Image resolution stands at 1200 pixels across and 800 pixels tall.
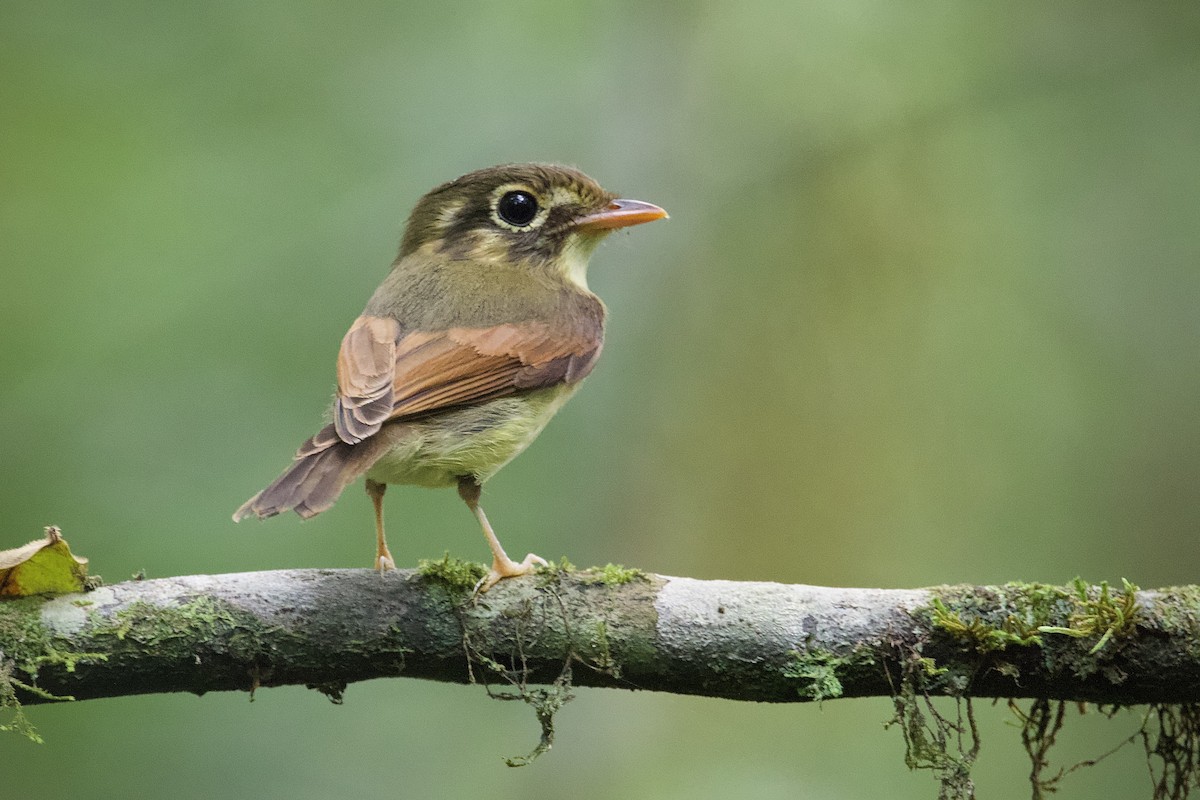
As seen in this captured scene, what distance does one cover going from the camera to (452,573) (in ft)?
10.8

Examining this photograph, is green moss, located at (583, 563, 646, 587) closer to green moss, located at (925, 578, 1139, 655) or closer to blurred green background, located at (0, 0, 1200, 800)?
green moss, located at (925, 578, 1139, 655)

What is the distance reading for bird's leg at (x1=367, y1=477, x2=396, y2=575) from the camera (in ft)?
13.5

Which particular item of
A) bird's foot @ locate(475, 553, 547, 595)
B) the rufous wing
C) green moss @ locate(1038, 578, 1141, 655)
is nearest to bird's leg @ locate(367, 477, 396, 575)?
the rufous wing

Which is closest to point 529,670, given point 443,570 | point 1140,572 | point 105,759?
point 443,570

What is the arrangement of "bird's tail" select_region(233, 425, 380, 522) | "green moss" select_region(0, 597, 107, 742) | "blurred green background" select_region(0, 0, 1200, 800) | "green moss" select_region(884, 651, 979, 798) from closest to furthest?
"green moss" select_region(0, 597, 107, 742) → "green moss" select_region(884, 651, 979, 798) → "bird's tail" select_region(233, 425, 380, 522) → "blurred green background" select_region(0, 0, 1200, 800)

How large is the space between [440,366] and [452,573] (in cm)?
91

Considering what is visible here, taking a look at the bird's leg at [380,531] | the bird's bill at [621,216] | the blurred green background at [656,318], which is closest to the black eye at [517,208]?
the bird's bill at [621,216]

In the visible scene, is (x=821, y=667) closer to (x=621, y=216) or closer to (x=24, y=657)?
(x=24, y=657)

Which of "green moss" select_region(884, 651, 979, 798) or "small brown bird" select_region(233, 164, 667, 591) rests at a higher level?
"small brown bird" select_region(233, 164, 667, 591)

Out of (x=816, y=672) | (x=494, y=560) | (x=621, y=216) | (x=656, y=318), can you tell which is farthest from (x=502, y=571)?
(x=656, y=318)

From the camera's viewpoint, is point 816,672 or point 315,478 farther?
point 315,478

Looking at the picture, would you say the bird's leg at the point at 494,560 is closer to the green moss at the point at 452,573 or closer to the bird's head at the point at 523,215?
the green moss at the point at 452,573

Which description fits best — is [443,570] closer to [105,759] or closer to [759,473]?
[105,759]

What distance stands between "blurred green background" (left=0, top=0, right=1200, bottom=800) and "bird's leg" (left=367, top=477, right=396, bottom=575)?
1.53 metres
